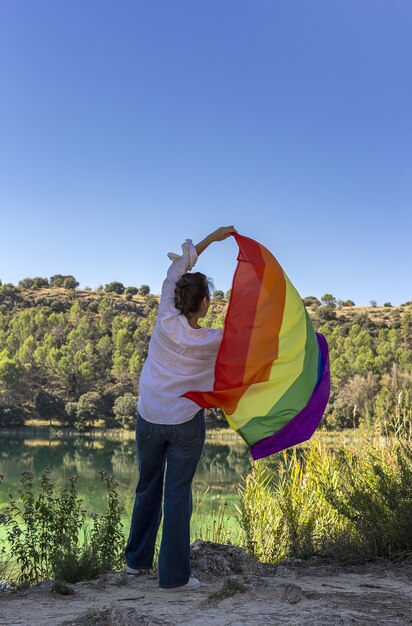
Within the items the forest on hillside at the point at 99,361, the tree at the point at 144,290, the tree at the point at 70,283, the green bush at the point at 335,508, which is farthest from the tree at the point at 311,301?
the green bush at the point at 335,508

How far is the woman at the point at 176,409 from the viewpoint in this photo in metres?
2.94

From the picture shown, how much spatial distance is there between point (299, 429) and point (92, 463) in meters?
27.0

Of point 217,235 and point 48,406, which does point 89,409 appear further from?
point 217,235

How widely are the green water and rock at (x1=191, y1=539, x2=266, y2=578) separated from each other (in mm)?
6842

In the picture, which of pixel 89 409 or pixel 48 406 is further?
pixel 89 409

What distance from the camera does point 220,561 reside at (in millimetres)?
3480

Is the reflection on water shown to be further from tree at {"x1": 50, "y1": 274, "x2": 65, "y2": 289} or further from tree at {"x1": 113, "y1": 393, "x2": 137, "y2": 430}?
tree at {"x1": 50, "y1": 274, "x2": 65, "y2": 289}

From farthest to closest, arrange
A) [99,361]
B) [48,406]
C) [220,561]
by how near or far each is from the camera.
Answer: [99,361], [48,406], [220,561]

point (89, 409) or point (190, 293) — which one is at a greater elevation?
point (190, 293)

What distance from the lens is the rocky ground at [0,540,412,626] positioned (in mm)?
2299

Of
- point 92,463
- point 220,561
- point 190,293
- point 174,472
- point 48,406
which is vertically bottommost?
point 92,463

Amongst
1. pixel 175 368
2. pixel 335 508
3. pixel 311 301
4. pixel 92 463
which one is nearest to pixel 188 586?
pixel 175 368

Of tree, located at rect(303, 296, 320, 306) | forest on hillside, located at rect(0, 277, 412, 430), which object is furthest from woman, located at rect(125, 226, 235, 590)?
tree, located at rect(303, 296, 320, 306)

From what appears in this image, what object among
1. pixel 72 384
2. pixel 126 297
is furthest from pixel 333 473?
pixel 126 297
